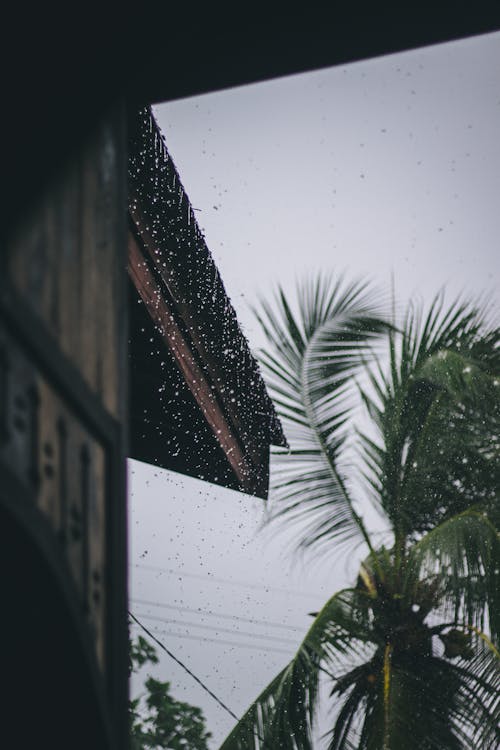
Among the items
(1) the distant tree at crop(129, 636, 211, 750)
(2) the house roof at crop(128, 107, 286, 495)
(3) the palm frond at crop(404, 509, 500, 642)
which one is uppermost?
(2) the house roof at crop(128, 107, 286, 495)

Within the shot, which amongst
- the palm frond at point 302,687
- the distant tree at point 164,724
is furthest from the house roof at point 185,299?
the distant tree at point 164,724

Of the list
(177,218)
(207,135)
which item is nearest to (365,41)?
(177,218)

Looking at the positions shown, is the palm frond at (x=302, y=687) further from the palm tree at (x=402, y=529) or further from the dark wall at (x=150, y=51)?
the dark wall at (x=150, y=51)

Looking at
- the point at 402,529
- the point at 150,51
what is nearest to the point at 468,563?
the point at 402,529

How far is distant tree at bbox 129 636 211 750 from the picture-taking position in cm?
716

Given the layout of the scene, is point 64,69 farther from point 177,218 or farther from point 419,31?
point 177,218

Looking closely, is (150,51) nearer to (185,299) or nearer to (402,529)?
(185,299)

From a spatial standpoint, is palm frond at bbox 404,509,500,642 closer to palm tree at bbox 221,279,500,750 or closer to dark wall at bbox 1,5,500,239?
palm tree at bbox 221,279,500,750

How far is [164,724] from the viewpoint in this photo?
7164mm

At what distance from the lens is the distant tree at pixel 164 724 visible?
7156 millimetres

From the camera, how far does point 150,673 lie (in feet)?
24.9

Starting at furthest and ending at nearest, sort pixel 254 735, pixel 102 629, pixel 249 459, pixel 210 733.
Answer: pixel 210 733
pixel 249 459
pixel 254 735
pixel 102 629

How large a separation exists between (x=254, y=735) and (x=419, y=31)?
180 inches

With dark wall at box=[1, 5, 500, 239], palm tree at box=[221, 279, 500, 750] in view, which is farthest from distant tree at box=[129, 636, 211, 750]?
dark wall at box=[1, 5, 500, 239]
